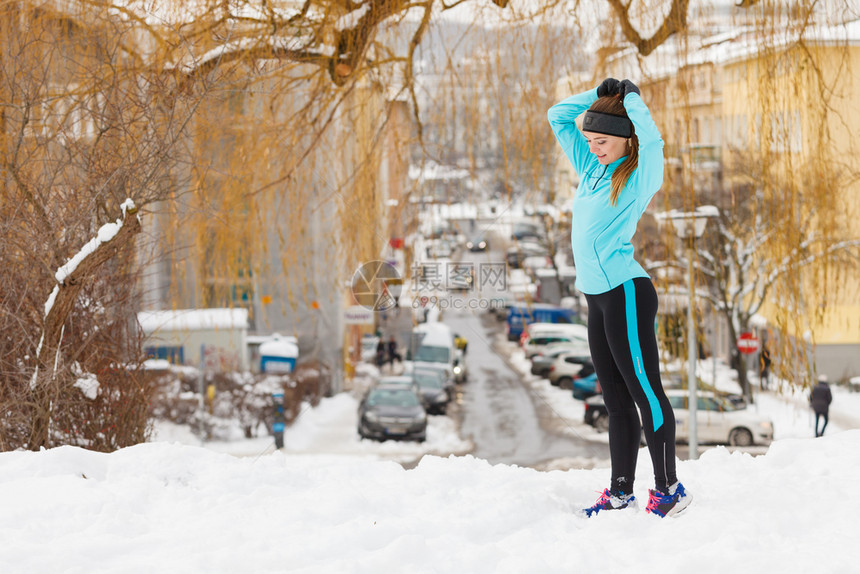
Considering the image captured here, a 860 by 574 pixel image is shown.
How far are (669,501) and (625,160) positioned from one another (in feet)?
3.20

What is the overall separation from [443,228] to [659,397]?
181 inches

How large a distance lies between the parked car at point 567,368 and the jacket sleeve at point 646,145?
52.1ft

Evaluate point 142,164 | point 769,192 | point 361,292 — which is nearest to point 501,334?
point 361,292

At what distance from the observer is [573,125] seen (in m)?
2.75

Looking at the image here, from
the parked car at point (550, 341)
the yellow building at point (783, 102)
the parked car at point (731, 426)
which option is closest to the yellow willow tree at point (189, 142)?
the yellow building at point (783, 102)

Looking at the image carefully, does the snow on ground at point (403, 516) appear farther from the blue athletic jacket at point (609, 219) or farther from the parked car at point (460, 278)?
the parked car at point (460, 278)

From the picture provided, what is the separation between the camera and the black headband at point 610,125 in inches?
98.0

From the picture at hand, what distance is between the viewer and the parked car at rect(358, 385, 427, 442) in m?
13.8

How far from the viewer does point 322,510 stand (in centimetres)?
242

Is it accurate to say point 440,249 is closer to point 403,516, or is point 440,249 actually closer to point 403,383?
point 403,516

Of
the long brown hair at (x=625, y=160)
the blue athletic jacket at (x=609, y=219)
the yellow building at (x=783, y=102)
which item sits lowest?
the blue athletic jacket at (x=609, y=219)

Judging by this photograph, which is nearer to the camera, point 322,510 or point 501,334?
point 322,510

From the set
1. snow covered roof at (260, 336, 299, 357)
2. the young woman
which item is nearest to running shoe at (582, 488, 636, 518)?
the young woman

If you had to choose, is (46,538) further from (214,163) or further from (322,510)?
(214,163)
